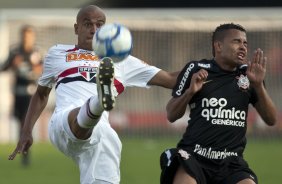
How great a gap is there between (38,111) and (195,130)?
1.87m

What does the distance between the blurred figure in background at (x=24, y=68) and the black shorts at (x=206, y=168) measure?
899 cm

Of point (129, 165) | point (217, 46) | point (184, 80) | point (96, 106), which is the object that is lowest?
point (129, 165)

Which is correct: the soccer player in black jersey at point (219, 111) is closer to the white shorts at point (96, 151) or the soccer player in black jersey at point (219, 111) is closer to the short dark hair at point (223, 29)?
the short dark hair at point (223, 29)

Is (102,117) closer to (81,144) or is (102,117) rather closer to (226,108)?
(81,144)

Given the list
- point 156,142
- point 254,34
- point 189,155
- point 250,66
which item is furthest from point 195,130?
point 254,34

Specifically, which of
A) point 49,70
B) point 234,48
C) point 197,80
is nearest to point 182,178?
point 197,80

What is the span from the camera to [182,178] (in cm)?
735

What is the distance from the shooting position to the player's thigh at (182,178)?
23.9 feet

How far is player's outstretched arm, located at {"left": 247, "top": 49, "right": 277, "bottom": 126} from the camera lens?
7426mm

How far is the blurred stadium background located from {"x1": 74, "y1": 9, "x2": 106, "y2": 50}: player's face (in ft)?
50.8

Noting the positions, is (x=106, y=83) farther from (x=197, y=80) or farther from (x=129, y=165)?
(x=129, y=165)

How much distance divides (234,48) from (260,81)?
1.39 feet

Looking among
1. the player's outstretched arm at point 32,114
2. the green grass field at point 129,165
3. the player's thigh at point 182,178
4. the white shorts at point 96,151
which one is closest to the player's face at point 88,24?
the player's outstretched arm at point 32,114

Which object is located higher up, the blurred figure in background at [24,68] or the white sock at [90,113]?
the white sock at [90,113]
